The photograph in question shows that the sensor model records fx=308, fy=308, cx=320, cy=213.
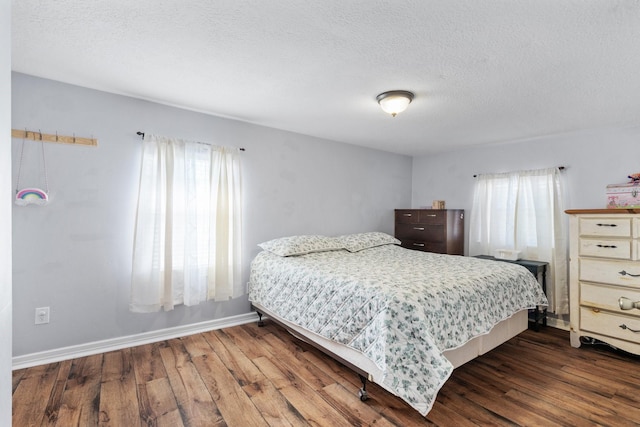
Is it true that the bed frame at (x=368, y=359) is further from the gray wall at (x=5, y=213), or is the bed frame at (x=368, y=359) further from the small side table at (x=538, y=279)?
the gray wall at (x=5, y=213)

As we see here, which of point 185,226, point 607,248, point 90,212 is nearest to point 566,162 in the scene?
point 607,248

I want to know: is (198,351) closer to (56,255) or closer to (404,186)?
(56,255)

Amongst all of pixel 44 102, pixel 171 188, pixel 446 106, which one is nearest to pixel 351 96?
pixel 446 106

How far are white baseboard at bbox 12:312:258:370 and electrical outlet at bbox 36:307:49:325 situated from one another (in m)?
0.24

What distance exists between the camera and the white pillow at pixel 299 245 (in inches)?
125

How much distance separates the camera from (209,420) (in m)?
1.82

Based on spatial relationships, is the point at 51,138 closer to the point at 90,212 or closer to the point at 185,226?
the point at 90,212

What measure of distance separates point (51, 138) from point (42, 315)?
1.40m

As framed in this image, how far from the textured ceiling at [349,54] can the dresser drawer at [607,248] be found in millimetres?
1187

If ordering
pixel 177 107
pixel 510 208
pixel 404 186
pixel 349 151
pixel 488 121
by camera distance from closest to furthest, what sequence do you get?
pixel 177 107 → pixel 488 121 → pixel 510 208 → pixel 349 151 → pixel 404 186

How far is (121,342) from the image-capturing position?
107 inches

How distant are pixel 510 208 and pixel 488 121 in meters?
1.34

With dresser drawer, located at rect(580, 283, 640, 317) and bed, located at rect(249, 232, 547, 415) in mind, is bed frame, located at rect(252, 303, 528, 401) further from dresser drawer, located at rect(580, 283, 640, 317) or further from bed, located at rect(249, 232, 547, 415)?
dresser drawer, located at rect(580, 283, 640, 317)

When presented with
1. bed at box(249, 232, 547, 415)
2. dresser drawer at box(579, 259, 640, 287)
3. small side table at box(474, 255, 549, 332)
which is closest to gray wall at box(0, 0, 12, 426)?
bed at box(249, 232, 547, 415)
